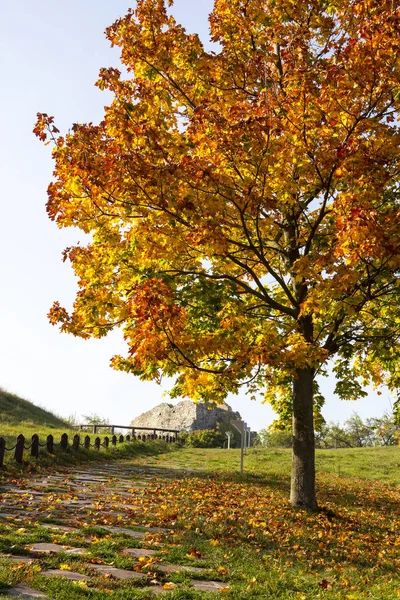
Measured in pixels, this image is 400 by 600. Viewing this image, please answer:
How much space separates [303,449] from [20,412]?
20.3 meters

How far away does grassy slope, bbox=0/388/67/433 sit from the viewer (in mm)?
24977

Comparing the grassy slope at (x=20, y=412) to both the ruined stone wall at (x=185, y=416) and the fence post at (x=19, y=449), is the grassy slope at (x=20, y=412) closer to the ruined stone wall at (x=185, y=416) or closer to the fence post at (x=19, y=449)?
the fence post at (x=19, y=449)

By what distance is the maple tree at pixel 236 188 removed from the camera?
8281 mm

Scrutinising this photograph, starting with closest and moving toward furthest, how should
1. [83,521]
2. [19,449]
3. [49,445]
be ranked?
[83,521] < [19,449] < [49,445]

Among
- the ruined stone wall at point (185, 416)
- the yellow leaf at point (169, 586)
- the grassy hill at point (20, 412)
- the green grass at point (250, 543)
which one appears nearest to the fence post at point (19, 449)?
the green grass at point (250, 543)

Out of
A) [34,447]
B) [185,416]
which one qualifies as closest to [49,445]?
[34,447]

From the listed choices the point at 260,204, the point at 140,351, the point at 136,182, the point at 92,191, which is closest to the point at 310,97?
the point at 260,204

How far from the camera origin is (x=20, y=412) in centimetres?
2792

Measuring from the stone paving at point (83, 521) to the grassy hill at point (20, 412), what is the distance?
11204mm

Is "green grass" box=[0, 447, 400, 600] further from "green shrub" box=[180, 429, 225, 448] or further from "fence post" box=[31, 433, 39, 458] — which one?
"green shrub" box=[180, 429, 225, 448]

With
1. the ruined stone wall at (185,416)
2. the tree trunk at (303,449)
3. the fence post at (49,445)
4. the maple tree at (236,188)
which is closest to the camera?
the maple tree at (236,188)

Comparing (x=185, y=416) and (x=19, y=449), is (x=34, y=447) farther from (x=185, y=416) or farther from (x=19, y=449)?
(x=185, y=416)

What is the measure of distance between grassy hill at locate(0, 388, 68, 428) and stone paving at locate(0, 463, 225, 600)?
11204 mm

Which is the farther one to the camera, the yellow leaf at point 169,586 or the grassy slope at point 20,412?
the grassy slope at point 20,412
